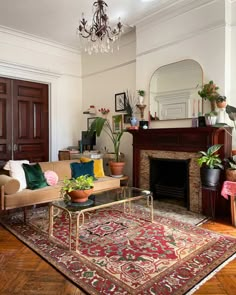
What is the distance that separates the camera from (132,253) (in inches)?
89.7

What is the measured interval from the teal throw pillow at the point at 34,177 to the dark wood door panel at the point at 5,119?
1647mm

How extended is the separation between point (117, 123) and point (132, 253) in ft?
10.5

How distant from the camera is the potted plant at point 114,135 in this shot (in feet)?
14.7

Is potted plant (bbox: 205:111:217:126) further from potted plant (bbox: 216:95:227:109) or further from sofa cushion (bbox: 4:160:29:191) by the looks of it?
sofa cushion (bbox: 4:160:29:191)

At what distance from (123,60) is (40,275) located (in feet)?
14.0

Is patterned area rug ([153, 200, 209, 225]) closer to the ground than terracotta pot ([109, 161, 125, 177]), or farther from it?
closer to the ground

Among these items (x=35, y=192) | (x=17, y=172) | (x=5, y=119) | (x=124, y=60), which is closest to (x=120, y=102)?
(x=124, y=60)

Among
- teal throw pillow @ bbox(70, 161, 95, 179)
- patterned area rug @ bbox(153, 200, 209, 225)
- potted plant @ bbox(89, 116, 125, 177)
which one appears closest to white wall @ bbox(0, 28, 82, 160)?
potted plant @ bbox(89, 116, 125, 177)

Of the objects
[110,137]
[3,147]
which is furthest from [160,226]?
[3,147]

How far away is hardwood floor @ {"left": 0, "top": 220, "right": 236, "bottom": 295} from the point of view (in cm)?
175

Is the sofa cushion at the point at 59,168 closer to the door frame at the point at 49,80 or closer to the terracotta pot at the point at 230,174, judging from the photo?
the door frame at the point at 49,80

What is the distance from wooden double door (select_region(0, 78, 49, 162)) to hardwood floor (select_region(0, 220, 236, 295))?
9.28ft

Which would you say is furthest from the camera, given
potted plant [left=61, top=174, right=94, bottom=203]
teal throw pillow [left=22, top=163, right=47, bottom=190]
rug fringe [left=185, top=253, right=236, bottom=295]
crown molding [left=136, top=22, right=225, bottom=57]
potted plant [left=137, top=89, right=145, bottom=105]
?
potted plant [left=137, top=89, right=145, bottom=105]

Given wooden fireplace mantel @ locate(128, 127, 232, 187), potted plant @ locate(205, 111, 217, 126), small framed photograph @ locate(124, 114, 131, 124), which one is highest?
small framed photograph @ locate(124, 114, 131, 124)
